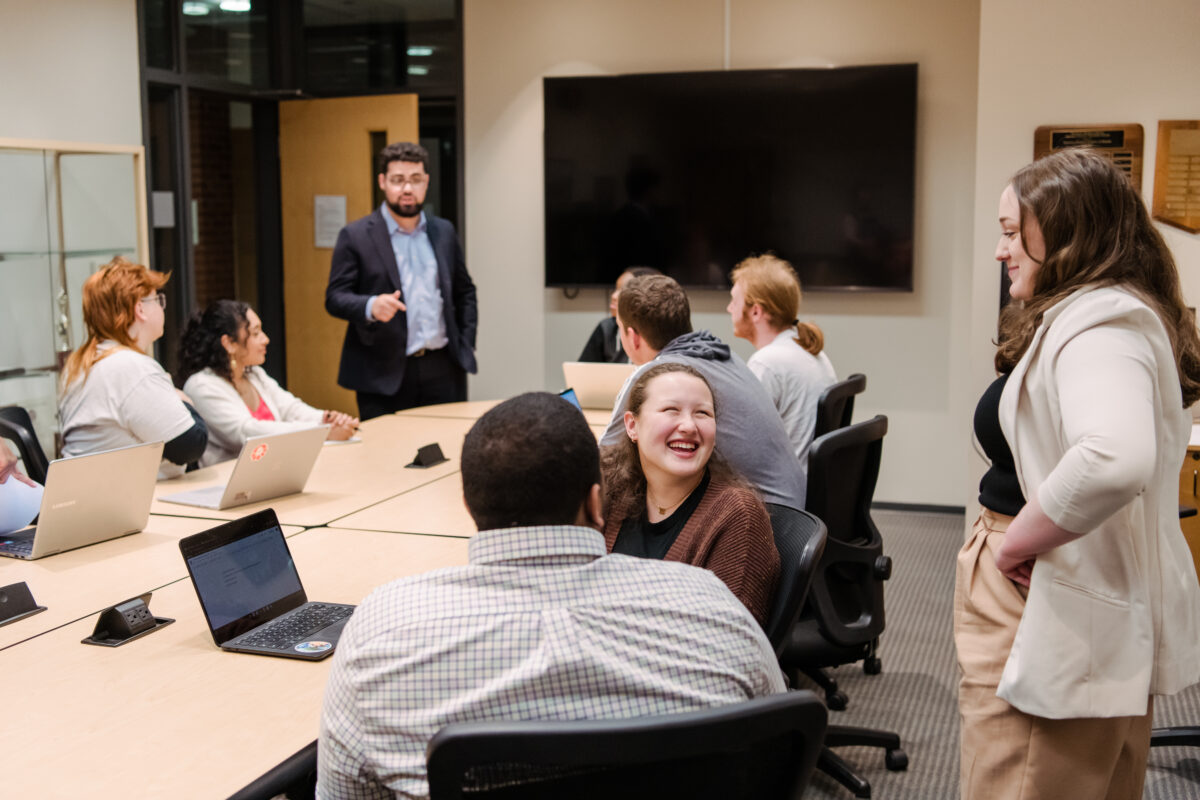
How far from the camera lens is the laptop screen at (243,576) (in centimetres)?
189

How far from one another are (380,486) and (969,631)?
185 cm

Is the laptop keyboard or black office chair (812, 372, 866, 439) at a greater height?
Result: black office chair (812, 372, 866, 439)

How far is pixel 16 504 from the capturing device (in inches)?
101

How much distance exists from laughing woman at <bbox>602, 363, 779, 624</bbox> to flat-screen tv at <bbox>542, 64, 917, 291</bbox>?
359 cm

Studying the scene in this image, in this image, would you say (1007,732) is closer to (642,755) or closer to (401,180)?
(642,755)

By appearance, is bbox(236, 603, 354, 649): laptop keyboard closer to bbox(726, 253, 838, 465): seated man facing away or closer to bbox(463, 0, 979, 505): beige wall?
bbox(726, 253, 838, 465): seated man facing away

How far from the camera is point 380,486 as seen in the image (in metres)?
3.22

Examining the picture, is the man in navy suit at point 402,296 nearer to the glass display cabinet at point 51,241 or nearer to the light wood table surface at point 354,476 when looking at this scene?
the light wood table surface at point 354,476

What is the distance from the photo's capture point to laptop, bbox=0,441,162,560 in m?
2.36

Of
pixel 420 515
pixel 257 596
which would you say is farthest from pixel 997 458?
pixel 420 515

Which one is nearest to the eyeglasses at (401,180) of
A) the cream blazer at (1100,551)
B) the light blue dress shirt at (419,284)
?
the light blue dress shirt at (419,284)

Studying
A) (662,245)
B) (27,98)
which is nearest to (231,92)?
(27,98)

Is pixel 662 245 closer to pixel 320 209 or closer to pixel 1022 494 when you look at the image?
pixel 320 209

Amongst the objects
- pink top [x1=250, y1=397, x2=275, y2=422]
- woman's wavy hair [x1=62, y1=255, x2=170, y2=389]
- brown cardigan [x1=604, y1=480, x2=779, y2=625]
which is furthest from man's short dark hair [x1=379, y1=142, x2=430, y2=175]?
brown cardigan [x1=604, y1=480, x2=779, y2=625]
